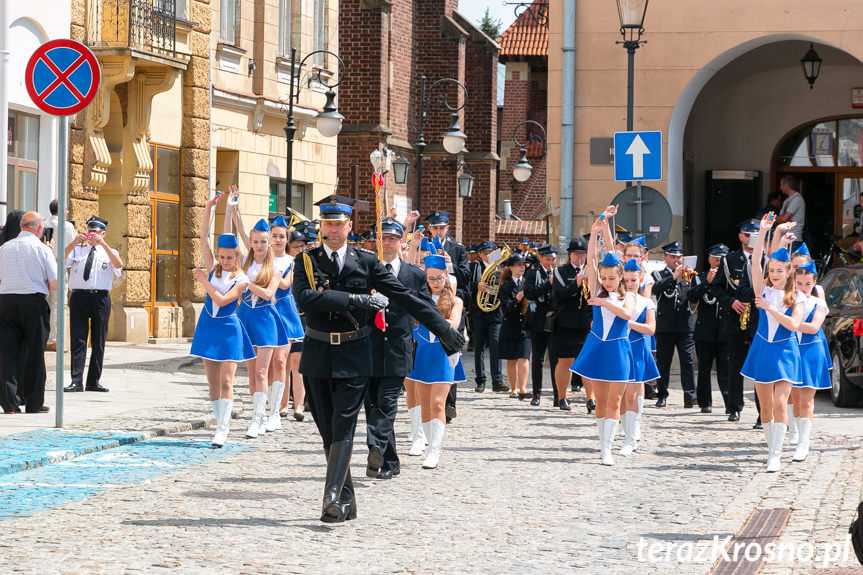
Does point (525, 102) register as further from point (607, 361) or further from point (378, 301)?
point (378, 301)

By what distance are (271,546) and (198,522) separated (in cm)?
88

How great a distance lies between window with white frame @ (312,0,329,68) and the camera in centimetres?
3184

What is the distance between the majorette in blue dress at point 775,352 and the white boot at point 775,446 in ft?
1.20

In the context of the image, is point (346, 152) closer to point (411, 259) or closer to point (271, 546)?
point (411, 259)

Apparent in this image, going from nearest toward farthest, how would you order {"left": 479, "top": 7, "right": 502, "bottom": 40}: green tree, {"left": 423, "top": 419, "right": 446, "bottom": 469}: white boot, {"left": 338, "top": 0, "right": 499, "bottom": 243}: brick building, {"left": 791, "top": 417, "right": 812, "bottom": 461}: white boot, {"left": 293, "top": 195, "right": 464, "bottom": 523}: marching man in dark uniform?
{"left": 293, "top": 195, "right": 464, "bottom": 523}: marching man in dark uniform → {"left": 423, "top": 419, "right": 446, "bottom": 469}: white boot → {"left": 791, "top": 417, "right": 812, "bottom": 461}: white boot → {"left": 338, "top": 0, "right": 499, "bottom": 243}: brick building → {"left": 479, "top": 7, "right": 502, "bottom": 40}: green tree

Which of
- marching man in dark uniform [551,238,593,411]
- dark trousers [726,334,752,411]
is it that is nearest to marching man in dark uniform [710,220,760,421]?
dark trousers [726,334,752,411]

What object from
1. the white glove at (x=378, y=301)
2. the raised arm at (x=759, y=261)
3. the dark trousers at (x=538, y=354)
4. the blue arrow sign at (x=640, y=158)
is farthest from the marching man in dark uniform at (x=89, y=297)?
the white glove at (x=378, y=301)

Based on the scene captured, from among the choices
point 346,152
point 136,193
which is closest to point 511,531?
point 136,193

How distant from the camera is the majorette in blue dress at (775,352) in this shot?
38.1 ft

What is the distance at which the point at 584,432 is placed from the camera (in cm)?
1415

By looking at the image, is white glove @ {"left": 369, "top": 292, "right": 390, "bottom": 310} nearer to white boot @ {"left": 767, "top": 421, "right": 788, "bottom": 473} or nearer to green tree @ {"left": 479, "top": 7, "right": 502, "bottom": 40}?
white boot @ {"left": 767, "top": 421, "right": 788, "bottom": 473}

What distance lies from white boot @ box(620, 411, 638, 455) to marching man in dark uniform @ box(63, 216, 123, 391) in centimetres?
665

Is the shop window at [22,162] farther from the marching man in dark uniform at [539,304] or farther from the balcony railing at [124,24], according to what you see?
the marching man in dark uniform at [539,304]

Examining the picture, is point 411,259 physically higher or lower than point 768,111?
lower
